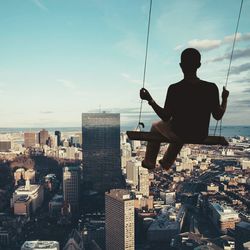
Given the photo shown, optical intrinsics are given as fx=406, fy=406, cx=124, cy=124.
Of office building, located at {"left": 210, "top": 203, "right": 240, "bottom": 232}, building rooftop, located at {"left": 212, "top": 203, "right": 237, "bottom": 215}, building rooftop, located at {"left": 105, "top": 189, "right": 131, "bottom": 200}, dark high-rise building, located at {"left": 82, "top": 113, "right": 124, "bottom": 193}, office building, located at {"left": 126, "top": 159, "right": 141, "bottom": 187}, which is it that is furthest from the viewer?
office building, located at {"left": 126, "top": 159, "right": 141, "bottom": 187}

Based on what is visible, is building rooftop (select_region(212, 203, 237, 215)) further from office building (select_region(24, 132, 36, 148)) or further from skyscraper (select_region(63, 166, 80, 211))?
office building (select_region(24, 132, 36, 148))

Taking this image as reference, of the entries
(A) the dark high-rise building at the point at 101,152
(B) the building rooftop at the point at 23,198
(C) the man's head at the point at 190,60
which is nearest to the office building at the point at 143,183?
(A) the dark high-rise building at the point at 101,152

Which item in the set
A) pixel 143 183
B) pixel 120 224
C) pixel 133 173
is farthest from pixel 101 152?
pixel 120 224

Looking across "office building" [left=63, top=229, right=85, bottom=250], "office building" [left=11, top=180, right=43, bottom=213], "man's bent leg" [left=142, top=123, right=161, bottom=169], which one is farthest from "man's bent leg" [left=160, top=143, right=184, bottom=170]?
"office building" [left=11, top=180, right=43, bottom=213]

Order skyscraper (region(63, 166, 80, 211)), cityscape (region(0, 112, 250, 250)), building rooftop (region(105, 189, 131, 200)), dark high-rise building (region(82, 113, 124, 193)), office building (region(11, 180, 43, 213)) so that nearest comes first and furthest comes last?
cityscape (region(0, 112, 250, 250))
building rooftop (region(105, 189, 131, 200))
office building (region(11, 180, 43, 213))
skyscraper (region(63, 166, 80, 211))
dark high-rise building (region(82, 113, 124, 193))

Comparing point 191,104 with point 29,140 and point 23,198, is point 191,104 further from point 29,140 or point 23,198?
point 29,140

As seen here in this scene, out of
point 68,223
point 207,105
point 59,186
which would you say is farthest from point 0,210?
point 207,105
